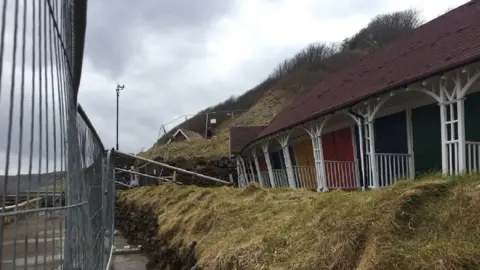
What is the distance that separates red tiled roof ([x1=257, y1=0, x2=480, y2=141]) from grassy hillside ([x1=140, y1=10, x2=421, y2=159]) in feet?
74.1

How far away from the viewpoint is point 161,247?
8.89m

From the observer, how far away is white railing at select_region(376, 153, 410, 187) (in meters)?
10.2

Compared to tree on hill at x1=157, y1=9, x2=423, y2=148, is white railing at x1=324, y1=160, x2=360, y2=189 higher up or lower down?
lower down

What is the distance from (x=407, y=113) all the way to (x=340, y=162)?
2579 millimetres

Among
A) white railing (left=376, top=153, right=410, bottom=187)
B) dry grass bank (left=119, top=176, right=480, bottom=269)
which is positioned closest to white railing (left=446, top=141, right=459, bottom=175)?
white railing (left=376, top=153, right=410, bottom=187)

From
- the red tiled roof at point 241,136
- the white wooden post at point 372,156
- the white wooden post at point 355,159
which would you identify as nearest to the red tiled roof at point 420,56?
the white wooden post at point 372,156

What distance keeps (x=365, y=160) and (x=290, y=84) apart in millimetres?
45384

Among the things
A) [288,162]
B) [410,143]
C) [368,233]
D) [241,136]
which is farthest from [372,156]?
[241,136]

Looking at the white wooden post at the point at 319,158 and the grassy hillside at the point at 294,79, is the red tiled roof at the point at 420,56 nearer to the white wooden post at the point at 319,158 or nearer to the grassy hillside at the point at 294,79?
the white wooden post at the point at 319,158

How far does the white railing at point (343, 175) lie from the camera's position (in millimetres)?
12273

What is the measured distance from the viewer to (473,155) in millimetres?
7863

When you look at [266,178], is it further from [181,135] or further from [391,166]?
[181,135]

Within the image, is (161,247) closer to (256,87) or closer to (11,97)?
(11,97)

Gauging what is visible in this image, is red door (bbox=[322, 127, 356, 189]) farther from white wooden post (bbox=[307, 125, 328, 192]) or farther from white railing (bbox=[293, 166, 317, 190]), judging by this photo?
white railing (bbox=[293, 166, 317, 190])
